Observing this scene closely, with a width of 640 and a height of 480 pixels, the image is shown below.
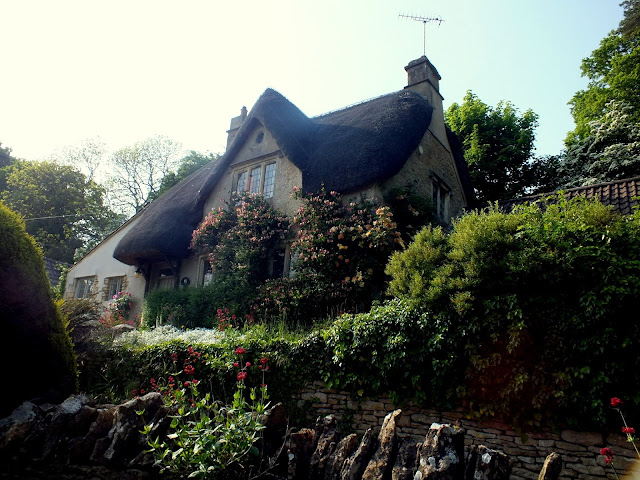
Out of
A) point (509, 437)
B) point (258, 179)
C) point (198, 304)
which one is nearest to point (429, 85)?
point (258, 179)

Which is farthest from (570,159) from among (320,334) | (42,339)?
(42,339)

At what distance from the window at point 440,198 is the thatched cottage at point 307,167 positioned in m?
0.03

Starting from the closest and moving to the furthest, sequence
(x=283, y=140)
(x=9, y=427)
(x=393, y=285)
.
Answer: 1. (x=9, y=427)
2. (x=393, y=285)
3. (x=283, y=140)

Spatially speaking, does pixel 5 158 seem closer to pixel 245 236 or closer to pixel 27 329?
pixel 245 236

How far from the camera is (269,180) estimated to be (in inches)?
548

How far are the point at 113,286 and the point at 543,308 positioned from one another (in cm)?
1725

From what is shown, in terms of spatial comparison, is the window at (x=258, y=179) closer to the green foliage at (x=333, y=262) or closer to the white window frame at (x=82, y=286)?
the green foliage at (x=333, y=262)

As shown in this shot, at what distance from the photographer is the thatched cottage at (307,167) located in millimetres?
11406

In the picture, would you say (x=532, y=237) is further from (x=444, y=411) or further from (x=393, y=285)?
(x=444, y=411)

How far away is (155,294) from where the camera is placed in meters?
14.1

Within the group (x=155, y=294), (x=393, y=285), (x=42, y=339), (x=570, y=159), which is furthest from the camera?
(x=570, y=159)

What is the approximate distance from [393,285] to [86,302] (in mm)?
7204

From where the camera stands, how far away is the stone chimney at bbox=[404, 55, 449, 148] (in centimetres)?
1430

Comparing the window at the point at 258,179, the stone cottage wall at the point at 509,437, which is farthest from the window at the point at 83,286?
the stone cottage wall at the point at 509,437
